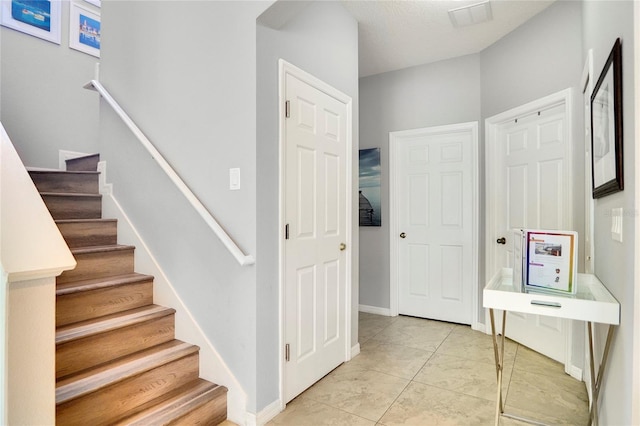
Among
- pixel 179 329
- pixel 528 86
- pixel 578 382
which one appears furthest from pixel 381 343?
pixel 528 86

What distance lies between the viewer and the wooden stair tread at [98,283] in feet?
6.41

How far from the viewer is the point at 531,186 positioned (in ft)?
9.98

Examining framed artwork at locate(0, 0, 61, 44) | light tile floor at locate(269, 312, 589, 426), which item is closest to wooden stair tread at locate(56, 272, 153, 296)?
light tile floor at locate(269, 312, 589, 426)

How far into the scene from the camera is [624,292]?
47.0 inches

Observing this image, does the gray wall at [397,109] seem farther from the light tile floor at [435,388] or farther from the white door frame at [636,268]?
the white door frame at [636,268]

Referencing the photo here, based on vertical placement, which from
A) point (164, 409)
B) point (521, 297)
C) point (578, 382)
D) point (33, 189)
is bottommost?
point (578, 382)

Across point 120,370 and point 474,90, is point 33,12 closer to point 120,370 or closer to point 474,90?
point 120,370

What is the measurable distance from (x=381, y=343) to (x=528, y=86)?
2.61m

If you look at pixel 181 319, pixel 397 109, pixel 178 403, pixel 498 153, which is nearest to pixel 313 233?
pixel 181 319

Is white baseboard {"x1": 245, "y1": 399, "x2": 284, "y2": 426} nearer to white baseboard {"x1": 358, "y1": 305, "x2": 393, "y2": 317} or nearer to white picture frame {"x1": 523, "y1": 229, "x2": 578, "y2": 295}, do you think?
white picture frame {"x1": 523, "y1": 229, "x2": 578, "y2": 295}

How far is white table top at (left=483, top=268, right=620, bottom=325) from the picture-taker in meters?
1.29

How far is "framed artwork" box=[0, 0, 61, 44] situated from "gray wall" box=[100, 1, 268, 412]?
1273mm

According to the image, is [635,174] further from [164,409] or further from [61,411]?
[61,411]

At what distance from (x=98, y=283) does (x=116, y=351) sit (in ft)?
1.48
